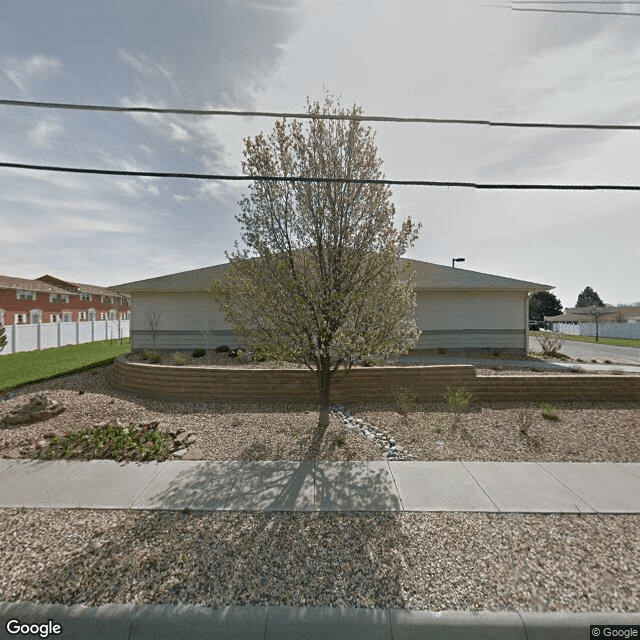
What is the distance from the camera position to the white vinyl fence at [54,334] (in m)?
17.7

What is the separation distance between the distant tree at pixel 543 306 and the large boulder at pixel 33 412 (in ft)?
250

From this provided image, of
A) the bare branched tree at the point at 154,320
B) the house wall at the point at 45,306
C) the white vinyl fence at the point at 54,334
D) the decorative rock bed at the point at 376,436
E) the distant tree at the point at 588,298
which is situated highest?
the distant tree at the point at 588,298

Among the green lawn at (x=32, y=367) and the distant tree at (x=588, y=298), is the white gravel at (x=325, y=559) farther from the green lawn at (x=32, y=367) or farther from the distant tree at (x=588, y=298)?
the distant tree at (x=588, y=298)

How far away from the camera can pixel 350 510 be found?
3.74 meters

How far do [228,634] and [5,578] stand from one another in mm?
2147

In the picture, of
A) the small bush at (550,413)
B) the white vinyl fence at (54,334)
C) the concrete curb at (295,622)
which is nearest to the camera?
the concrete curb at (295,622)

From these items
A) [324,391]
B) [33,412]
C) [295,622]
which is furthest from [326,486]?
[33,412]

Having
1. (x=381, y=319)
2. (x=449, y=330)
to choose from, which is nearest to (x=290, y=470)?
(x=381, y=319)

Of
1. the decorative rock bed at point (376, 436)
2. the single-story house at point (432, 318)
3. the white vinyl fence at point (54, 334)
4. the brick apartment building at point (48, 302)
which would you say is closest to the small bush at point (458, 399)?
the decorative rock bed at point (376, 436)

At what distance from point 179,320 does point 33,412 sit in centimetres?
961

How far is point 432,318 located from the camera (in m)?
15.9

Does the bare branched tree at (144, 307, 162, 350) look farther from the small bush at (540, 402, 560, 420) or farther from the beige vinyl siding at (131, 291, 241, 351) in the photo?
the small bush at (540, 402, 560, 420)

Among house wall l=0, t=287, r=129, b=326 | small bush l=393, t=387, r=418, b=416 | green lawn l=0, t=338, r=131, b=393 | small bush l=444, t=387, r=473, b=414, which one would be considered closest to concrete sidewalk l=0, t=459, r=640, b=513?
small bush l=444, t=387, r=473, b=414

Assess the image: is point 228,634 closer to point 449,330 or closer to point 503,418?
point 503,418
